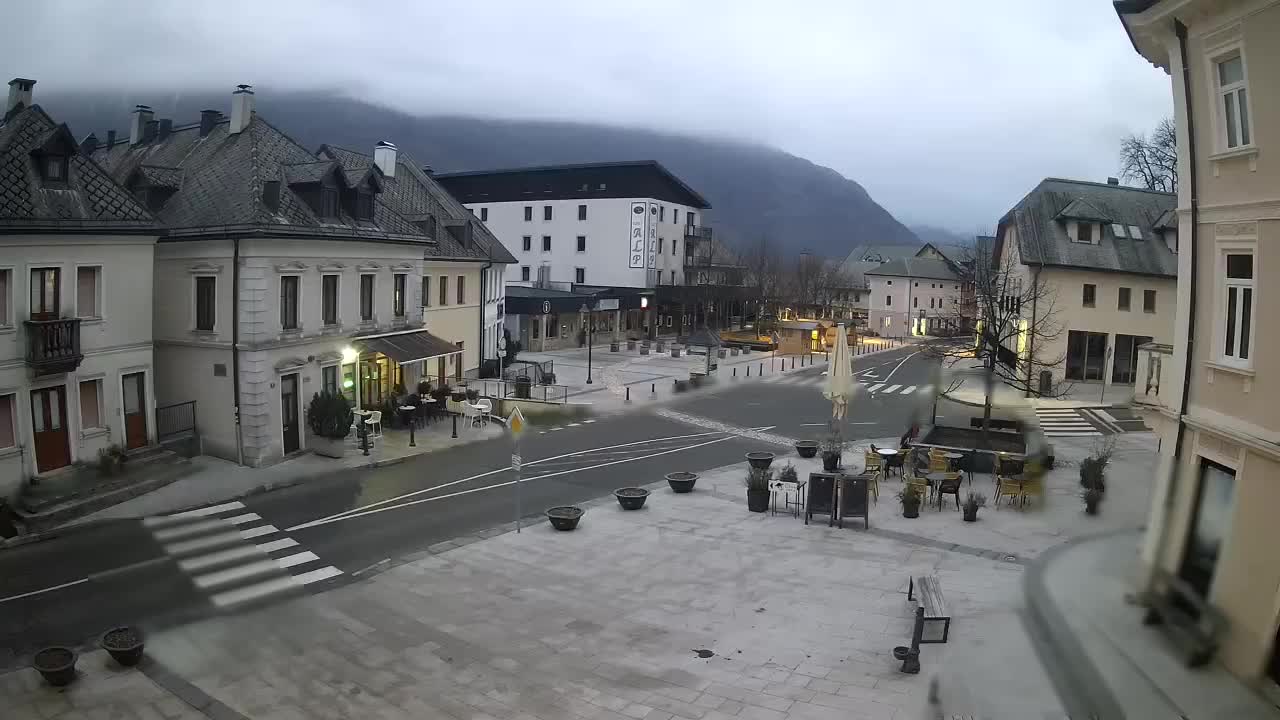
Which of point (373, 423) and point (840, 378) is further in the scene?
point (373, 423)

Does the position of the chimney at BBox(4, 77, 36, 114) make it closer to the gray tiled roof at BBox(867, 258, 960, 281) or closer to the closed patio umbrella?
the closed patio umbrella

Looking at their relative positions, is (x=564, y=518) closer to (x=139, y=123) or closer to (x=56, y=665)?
(x=56, y=665)

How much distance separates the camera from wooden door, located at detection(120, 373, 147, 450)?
22.8m

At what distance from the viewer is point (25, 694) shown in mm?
11141

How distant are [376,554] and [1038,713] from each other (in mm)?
12510

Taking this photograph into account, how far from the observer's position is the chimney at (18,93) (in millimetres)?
23203

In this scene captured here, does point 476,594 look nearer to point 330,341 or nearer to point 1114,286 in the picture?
point 330,341

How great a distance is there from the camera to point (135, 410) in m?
23.0

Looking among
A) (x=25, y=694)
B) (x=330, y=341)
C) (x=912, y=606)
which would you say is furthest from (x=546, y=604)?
(x=330, y=341)

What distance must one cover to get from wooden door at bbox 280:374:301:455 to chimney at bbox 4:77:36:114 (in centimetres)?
1014

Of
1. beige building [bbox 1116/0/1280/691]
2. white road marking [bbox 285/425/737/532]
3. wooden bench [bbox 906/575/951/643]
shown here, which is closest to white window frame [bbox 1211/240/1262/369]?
beige building [bbox 1116/0/1280/691]

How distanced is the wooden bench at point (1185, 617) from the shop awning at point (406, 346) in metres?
23.3

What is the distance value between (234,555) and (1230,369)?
1717 centimetres

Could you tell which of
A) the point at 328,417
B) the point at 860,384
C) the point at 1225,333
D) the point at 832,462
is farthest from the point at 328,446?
the point at 860,384
